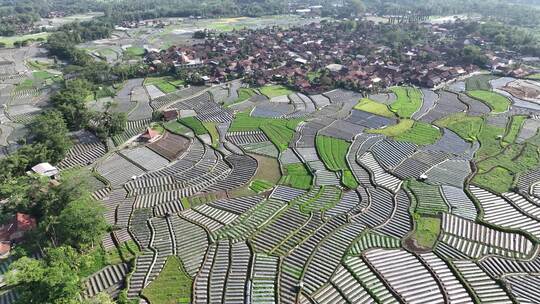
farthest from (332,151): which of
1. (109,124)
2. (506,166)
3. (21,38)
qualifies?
(21,38)

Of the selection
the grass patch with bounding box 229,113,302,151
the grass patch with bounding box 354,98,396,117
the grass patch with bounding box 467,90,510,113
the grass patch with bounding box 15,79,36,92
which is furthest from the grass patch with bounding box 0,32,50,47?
the grass patch with bounding box 467,90,510,113

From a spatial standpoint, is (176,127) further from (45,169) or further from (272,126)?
(45,169)

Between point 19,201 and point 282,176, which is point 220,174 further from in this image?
point 19,201

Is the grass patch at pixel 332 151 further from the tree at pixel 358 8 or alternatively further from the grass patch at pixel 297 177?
the tree at pixel 358 8

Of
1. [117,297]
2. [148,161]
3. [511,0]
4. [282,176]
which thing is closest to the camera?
[117,297]

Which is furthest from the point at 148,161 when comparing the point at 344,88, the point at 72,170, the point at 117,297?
the point at 344,88

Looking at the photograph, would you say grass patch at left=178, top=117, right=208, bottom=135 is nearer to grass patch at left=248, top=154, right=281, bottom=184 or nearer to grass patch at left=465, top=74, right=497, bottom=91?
grass patch at left=248, top=154, right=281, bottom=184

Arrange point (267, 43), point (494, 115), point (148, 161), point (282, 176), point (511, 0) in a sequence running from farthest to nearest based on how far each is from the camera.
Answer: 1. point (511, 0)
2. point (267, 43)
3. point (494, 115)
4. point (148, 161)
5. point (282, 176)
